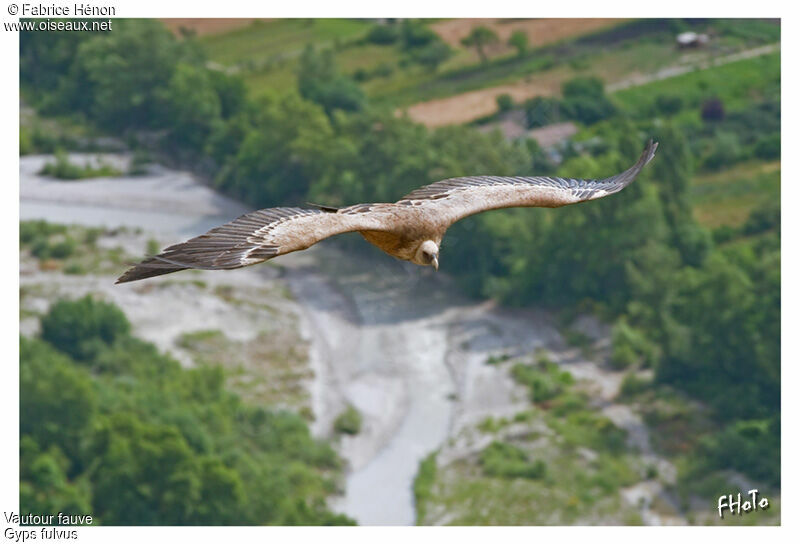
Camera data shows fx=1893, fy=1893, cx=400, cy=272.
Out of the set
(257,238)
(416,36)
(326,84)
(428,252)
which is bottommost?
(326,84)

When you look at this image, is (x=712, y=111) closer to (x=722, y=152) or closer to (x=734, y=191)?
(x=722, y=152)

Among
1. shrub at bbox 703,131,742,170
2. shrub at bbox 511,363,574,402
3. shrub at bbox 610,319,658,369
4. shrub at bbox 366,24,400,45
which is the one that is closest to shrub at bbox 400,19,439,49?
shrub at bbox 366,24,400,45

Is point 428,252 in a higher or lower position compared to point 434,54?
higher

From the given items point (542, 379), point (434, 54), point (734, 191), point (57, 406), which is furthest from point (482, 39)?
point (57, 406)

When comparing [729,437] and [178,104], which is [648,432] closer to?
[729,437]

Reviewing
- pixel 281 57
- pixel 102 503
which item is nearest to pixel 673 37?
pixel 281 57

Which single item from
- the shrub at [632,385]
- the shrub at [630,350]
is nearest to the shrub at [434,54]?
the shrub at [630,350]
